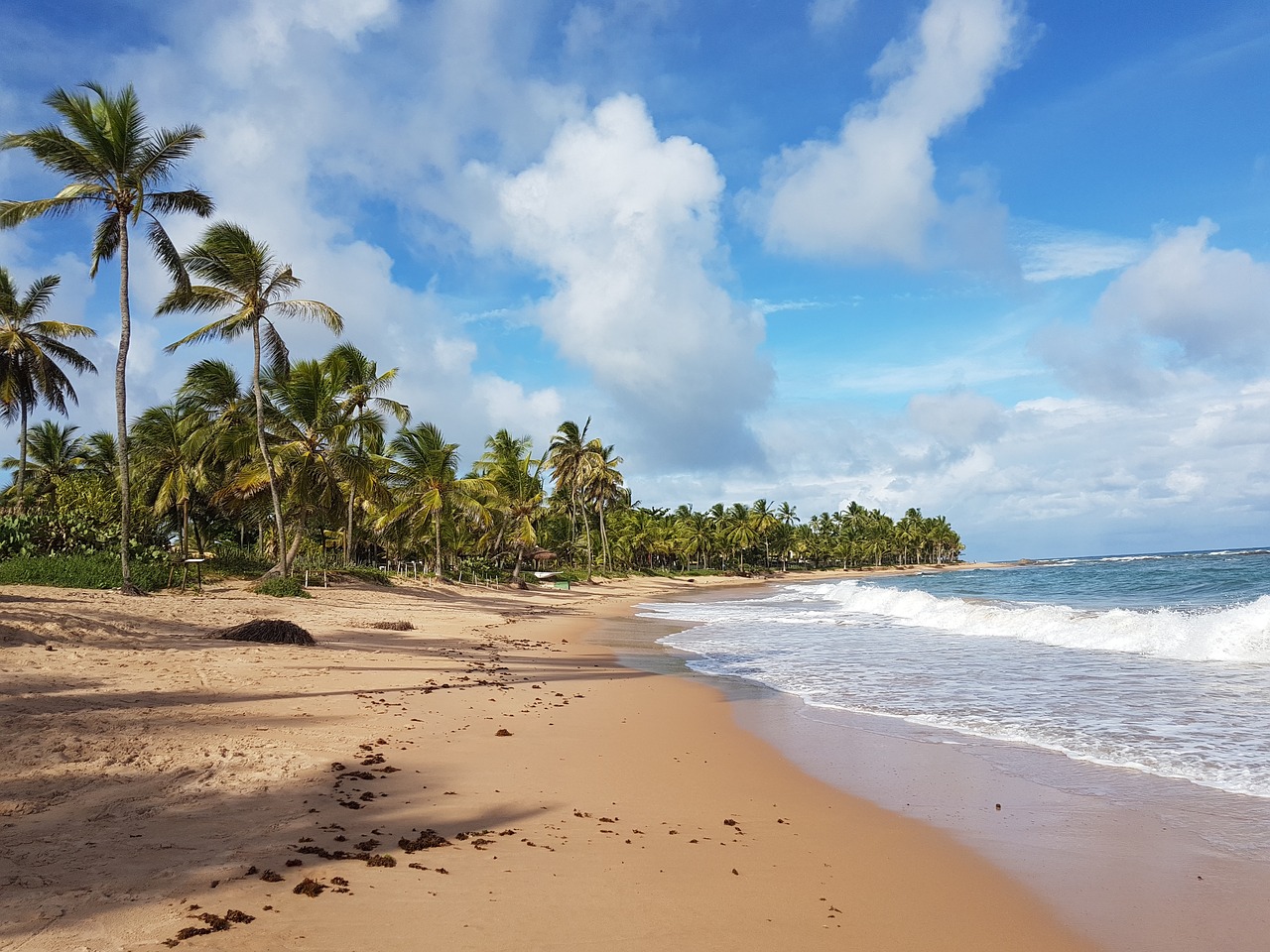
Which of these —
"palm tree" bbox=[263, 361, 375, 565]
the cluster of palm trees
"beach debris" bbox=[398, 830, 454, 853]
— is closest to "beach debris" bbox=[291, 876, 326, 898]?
"beach debris" bbox=[398, 830, 454, 853]

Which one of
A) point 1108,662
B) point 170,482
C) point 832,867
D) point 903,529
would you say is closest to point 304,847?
point 832,867

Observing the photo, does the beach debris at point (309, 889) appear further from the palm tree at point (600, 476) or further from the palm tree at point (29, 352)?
the palm tree at point (600, 476)

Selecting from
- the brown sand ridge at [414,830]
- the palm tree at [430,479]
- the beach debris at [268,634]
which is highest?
the palm tree at [430,479]

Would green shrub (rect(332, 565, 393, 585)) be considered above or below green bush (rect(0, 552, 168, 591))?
below

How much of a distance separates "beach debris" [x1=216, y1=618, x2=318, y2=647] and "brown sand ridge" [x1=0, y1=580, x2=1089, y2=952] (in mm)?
2315

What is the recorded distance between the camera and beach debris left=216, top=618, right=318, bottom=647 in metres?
12.7

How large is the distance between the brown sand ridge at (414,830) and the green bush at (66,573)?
9.24 m

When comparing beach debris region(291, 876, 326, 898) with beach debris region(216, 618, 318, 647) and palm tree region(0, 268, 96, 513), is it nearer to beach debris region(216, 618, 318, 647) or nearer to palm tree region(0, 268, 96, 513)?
beach debris region(216, 618, 318, 647)

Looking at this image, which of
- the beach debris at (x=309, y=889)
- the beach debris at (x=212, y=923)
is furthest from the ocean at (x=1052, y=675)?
the beach debris at (x=212, y=923)

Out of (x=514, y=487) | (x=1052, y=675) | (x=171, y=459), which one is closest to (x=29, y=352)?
(x=171, y=459)

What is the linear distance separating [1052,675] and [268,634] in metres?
14.1

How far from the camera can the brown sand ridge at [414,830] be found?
379 centimetres

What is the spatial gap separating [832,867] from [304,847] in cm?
343

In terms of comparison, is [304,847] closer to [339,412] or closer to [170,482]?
[339,412]
